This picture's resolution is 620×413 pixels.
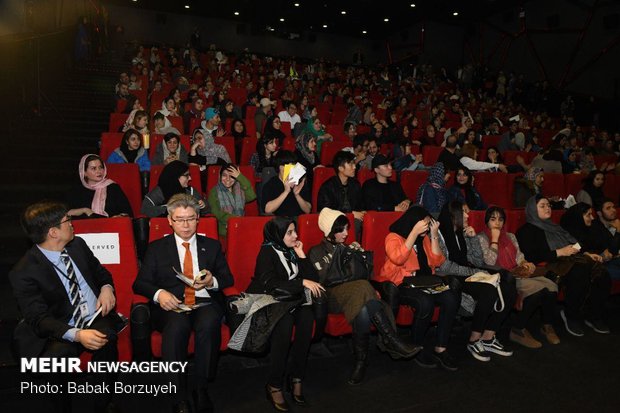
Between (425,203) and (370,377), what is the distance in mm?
1909

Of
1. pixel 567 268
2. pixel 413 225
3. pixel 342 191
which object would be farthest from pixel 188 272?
pixel 567 268

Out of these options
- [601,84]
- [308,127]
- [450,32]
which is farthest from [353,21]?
[308,127]

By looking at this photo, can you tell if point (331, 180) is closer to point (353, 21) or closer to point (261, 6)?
point (261, 6)

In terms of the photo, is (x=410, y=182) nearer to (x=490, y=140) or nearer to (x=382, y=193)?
(x=382, y=193)

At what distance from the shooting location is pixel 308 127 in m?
5.97

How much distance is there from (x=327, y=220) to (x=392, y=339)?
0.80 meters

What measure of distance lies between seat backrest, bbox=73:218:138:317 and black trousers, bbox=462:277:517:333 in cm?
213

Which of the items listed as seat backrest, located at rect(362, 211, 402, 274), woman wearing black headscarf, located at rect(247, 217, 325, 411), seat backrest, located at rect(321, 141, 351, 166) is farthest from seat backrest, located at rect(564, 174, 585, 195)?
woman wearing black headscarf, located at rect(247, 217, 325, 411)

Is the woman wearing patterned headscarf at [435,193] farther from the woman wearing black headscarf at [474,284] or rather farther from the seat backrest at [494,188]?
the seat backrest at [494,188]

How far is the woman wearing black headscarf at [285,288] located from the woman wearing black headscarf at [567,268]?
6.21 ft

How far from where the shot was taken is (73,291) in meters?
2.07

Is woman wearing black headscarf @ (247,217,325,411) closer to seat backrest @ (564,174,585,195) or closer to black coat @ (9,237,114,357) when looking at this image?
black coat @ (9,237,114,357)

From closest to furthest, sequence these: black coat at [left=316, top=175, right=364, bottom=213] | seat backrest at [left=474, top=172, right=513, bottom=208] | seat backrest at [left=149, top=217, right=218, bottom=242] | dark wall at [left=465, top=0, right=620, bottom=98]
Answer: seat backrest at [left=149, top=217, right=218, bottom=242] < black coat at [left=316, top=175, right=364, bottom=213] < seat backrest at [left=474, top=172, right=513, bottom=208] < dark wall at [left=465, top=0, right=620, bottom=98]

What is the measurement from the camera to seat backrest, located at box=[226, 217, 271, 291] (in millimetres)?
2701
